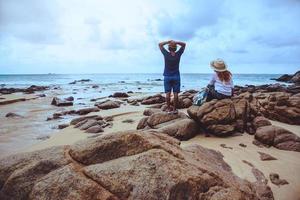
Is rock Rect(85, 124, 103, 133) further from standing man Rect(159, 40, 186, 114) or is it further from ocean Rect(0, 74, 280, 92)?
ocean Rect(0, 74, 280, 92)

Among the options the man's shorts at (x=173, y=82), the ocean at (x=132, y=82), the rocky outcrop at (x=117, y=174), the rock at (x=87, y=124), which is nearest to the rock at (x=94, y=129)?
the rock at (x=87, y=124)

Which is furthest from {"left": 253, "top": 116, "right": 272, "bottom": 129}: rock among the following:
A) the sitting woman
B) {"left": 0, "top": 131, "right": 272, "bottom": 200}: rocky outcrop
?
{"left": 0, "top": 131, "right": 272, "bottom": 200}: rocky outcrop

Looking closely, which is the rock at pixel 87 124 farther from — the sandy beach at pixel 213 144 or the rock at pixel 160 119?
the rock at pixel 160 119

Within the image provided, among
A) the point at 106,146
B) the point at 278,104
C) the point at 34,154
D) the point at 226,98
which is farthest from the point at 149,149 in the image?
the point at 278,104

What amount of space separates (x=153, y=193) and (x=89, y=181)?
71cm

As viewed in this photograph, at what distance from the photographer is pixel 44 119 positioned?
1208 cm

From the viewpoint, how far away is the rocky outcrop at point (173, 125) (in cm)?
729

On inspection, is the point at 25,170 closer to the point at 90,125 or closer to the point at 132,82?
the point at 90,125

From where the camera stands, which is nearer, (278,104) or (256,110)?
(256,110)

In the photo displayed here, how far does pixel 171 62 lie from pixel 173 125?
215 centimetres

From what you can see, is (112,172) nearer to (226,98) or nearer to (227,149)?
(227,149)

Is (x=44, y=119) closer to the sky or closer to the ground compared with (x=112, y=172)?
closer to the ground

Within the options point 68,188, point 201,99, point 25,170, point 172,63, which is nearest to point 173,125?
point 201,99

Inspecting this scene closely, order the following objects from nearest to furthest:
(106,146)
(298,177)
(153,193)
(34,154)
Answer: (153,193) < (106,146) < (34,154) < (298,177)
